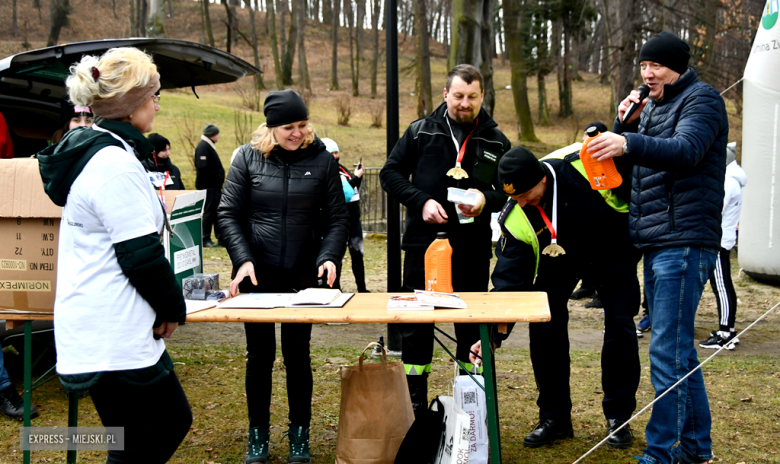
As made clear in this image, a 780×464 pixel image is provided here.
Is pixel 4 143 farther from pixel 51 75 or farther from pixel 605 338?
pixel 605 338

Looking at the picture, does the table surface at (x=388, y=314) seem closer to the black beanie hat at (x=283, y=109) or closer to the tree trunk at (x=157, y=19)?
the black beanie hat at (x=283, y=109)

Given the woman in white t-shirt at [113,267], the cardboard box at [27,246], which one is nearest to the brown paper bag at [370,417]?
the woman in white t-shirt at [113,267]

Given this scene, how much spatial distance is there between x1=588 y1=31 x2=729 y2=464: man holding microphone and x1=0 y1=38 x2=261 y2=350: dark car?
119 inches

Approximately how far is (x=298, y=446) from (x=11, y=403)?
1961 mm

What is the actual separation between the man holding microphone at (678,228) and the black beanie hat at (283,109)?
1.44 metres

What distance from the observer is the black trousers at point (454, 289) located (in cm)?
391

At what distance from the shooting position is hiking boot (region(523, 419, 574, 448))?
3834 millimetres

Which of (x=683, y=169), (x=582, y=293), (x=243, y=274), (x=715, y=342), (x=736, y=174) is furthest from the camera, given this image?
(x=582, y=293)

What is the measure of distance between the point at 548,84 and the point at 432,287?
4187 centimetres

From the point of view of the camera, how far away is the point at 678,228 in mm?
3191

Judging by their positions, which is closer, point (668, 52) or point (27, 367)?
point (668, 52)

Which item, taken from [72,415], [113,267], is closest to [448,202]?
[113,267]

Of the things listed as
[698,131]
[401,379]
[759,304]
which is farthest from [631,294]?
[759,304]

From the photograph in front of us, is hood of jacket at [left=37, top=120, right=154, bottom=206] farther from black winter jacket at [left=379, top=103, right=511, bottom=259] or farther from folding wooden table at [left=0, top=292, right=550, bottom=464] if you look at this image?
black winter jacket at [left=379, top=103, right=511, bottom=259]
